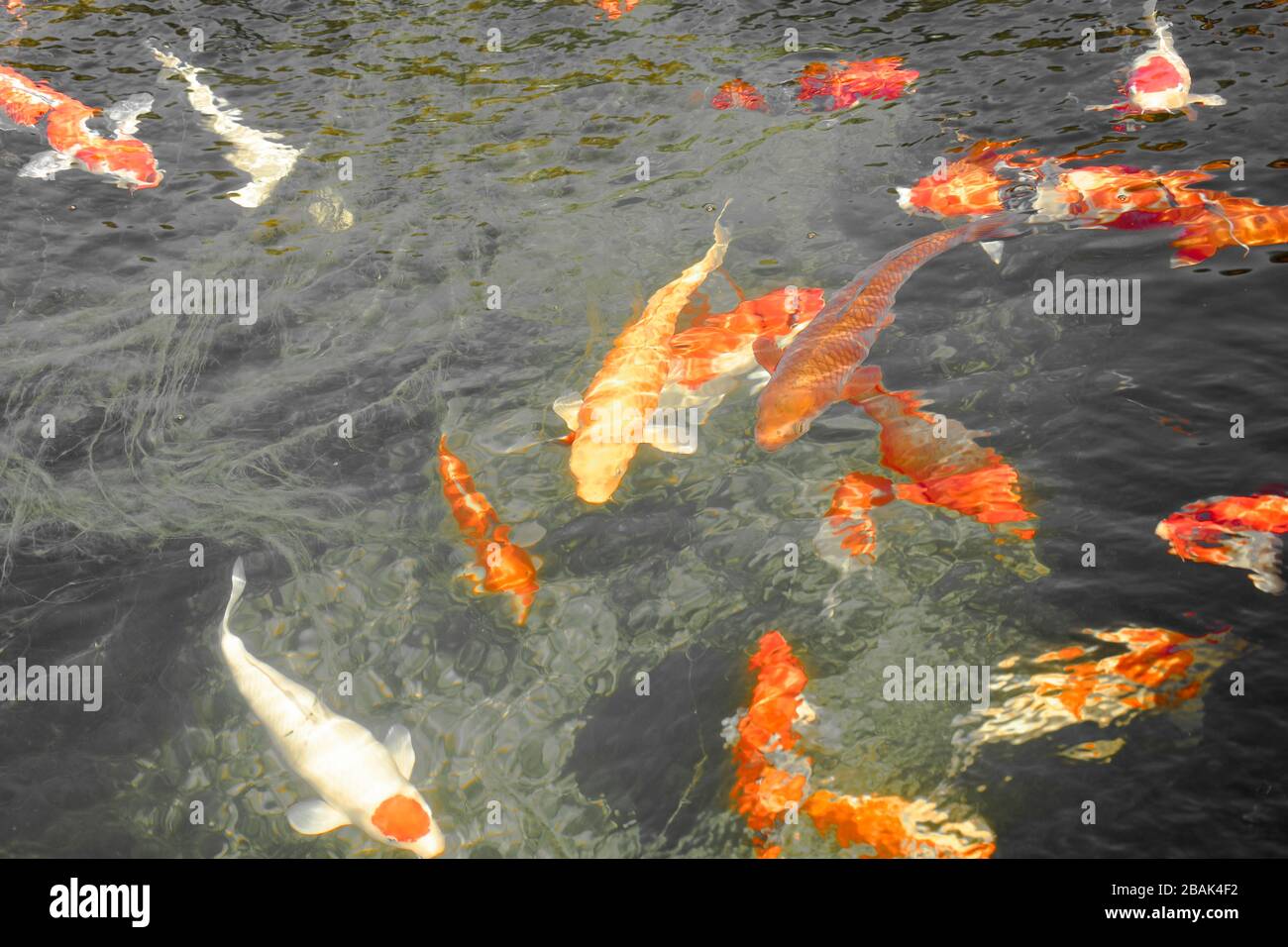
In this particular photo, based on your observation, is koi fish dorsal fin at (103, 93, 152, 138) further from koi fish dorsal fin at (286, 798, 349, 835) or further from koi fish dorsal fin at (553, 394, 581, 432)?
koi fish dorsal fin at (286, 798, 349, 835)

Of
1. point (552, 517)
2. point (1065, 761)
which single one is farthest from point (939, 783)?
point (552, 517)

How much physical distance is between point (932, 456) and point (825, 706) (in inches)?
54.1

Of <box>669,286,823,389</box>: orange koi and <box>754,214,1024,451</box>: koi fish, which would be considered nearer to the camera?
<box>754,214,1024,451</box>: koi fish

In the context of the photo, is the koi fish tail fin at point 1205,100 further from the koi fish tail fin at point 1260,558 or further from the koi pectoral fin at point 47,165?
the koi pectoral fin at point 47,165

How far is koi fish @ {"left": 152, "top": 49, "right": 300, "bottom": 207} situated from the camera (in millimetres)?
7539

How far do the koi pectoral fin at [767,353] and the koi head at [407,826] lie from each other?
2836 mm

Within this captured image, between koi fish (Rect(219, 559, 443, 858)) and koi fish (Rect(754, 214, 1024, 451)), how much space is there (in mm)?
2270

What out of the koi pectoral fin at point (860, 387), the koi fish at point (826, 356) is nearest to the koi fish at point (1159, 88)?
the koi fish at point (826, 356)

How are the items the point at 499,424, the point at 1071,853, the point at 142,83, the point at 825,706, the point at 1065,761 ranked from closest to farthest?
the point at 1071,853 < the point at 1065,761 < the point at 825,706 < the point at 499,424 < the point at 142,83

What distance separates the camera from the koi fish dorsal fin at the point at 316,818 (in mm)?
3930

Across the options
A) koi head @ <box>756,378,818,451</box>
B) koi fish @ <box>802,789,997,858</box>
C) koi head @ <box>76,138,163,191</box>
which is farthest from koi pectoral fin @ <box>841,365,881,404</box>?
koi head @ <box>76,138,163,191</box>

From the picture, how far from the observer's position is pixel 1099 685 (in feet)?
13.0

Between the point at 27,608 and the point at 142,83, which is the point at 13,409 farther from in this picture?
the point at 142,83
